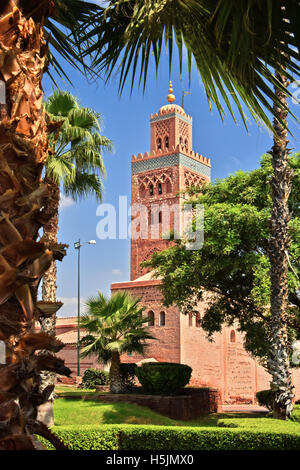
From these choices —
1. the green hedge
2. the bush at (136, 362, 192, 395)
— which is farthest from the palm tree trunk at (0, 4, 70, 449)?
the bush at (136, 362, 192, 395)

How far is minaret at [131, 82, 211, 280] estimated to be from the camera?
47875mm

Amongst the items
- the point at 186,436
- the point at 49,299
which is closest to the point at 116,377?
the point at 49,299

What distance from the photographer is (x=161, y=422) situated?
607 inches

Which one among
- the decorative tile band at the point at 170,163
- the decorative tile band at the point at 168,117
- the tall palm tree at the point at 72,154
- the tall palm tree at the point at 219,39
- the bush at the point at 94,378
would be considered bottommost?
the bush at the point at 94,378

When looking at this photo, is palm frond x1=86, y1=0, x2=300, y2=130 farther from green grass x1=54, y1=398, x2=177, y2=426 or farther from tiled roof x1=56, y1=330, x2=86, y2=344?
tiled roof x1=56, y1=330, x2=86, y2=344

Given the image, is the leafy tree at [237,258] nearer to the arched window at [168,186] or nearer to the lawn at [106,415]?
the lawn at [106,415]

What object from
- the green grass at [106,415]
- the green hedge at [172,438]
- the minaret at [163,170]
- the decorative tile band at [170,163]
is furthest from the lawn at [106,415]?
the decorative tile band at [170,163]

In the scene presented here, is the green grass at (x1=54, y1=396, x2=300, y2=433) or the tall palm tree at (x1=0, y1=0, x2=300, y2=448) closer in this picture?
the tall palm tree at (x1=0, y1=0, x2=300, y2=448)

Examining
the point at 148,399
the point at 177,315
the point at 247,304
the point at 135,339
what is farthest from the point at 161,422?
the point at 177,315

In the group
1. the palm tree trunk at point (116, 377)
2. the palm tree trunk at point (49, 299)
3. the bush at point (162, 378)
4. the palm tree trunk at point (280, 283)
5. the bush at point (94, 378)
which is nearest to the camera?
the palm tree trunk at point (280, 283)

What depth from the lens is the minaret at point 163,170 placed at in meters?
47.9

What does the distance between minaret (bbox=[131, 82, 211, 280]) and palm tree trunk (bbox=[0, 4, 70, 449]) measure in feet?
145

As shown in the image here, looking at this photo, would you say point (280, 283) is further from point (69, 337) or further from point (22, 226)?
point (69, 337)
